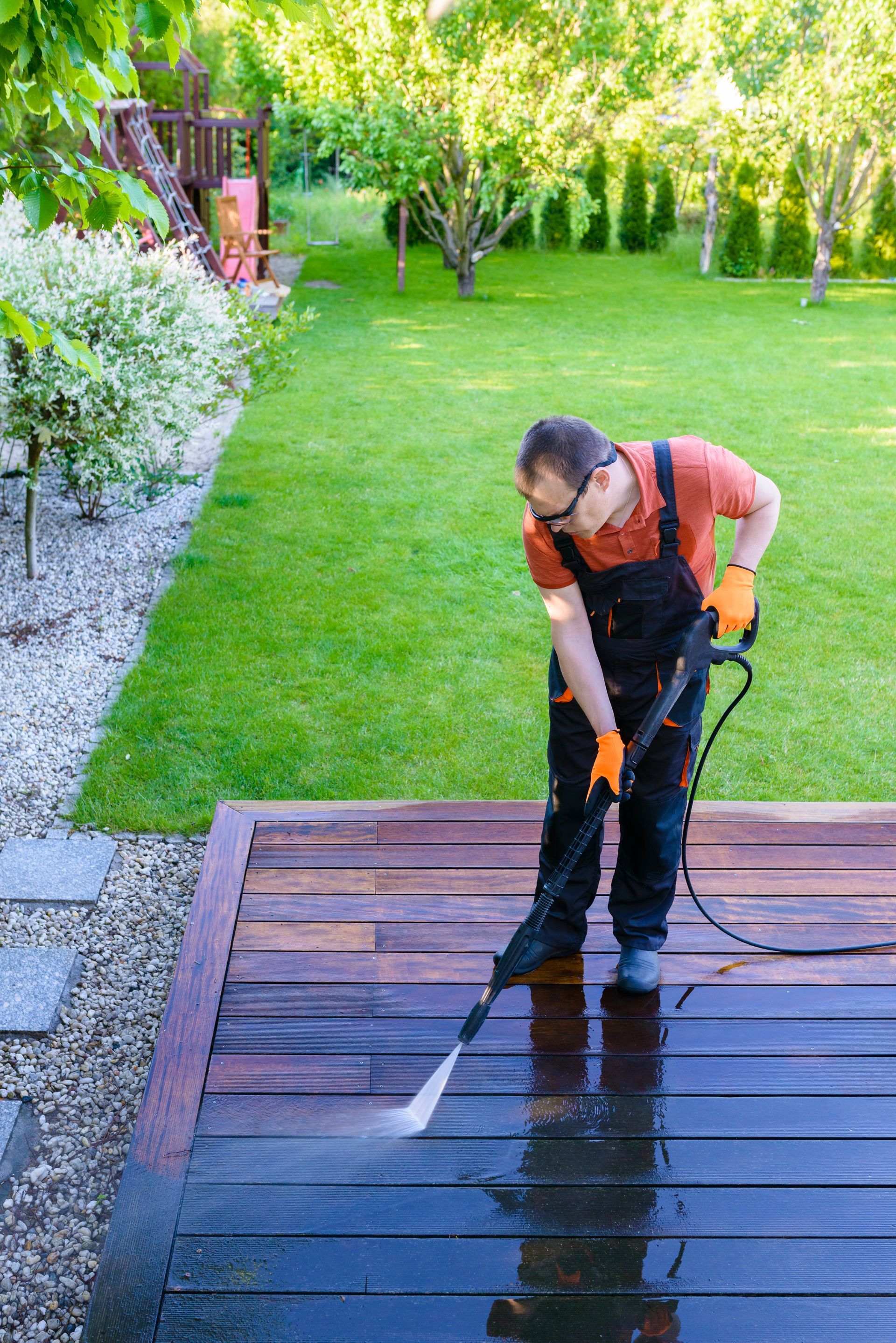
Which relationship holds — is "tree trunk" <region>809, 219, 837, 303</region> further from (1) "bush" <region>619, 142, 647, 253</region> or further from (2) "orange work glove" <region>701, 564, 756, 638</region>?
(2) "orange work glove" <region>701, 564, 756, 638</region>

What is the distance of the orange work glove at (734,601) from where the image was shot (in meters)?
2.19

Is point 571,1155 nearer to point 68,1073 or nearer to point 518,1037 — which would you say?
point 518,1037

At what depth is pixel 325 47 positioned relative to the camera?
1209 centimetres

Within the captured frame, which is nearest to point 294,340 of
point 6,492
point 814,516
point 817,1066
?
point 6,492

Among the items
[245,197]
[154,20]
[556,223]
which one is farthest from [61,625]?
[556,223]

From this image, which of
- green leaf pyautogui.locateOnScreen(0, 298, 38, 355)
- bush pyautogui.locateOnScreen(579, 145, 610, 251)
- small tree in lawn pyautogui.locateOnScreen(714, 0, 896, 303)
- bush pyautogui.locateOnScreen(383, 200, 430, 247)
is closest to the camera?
green leaf pyautogui.locateOnScreen(0, 298, 38, 355)

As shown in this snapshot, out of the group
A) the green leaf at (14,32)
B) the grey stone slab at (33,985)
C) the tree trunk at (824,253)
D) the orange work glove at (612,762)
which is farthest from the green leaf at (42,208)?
the tree trunk at (824,253)

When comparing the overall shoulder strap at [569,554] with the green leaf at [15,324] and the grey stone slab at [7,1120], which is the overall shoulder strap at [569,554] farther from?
the grey stone slab at [7,1120]

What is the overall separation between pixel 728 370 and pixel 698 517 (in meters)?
8.60

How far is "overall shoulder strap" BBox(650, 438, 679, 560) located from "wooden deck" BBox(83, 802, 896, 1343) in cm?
106

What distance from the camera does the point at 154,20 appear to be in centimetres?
211

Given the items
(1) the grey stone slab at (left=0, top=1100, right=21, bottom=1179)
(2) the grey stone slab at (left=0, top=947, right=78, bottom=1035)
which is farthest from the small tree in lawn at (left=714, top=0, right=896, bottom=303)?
(1) the grey stone slab at (left=0, top=1100, right=21, bottom=1179)

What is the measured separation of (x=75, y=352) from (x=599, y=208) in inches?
658

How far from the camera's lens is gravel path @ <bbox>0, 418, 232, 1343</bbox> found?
206 cm
